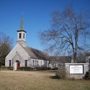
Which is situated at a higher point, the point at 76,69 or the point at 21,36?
the point at 21,36

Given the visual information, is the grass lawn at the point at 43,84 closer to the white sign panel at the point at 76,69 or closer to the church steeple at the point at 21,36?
the white sign panel at the point at 76,69

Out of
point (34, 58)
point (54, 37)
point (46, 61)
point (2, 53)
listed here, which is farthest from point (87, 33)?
point (2, 53)

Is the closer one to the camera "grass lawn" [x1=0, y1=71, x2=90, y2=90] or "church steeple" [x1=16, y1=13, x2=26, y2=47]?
"grass lawn" [x1=0, y1=71, x2=90, y2=90]

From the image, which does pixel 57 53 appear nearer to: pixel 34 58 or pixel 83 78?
pixel 83 78

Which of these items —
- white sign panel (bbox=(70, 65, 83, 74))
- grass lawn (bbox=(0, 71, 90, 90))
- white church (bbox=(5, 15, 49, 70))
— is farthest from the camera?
white church (bbox=(5, 15, 49, 70))

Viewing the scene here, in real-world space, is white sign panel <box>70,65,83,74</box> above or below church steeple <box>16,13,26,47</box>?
below

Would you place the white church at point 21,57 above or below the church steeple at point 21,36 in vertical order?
below

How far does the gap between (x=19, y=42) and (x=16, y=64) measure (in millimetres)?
7205

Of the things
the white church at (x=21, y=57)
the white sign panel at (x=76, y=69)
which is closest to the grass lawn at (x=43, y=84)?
the white sign panel at (x=76, y=69)

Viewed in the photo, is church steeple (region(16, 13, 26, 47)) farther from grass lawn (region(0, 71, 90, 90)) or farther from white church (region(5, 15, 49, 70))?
grass lawn (region(0, 71, 90, 90))

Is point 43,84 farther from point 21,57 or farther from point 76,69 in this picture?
point 21,57

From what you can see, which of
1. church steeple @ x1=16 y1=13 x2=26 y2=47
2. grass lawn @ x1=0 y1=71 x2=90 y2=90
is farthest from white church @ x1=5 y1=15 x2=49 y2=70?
grass lawn @ x1=0 y1=71 x2=90 y2=90

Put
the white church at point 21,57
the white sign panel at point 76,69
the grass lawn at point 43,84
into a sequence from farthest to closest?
the white church at point 21,57
the white sign panel at point 76,69
the grass lawn at point 43,84

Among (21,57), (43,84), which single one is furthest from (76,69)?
(21,57)
